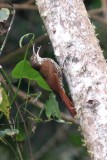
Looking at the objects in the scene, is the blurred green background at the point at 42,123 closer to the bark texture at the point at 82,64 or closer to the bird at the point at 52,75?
the bird at the point at 52,75

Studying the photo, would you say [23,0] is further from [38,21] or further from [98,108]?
[98,108]

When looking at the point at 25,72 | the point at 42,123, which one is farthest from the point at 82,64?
the point at 42,123

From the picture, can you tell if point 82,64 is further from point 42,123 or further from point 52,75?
point 42,123

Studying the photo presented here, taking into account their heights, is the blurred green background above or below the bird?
below

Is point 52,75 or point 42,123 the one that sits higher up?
point 52,75

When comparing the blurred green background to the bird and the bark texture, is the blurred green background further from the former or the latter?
the bark texture

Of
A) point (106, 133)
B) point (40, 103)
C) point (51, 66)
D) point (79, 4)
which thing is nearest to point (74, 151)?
point (40, 103)

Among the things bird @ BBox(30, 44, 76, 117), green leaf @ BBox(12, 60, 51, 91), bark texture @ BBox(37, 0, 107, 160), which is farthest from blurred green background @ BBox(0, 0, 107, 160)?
bark texture @ BBox(37, 0, 107, 160)
